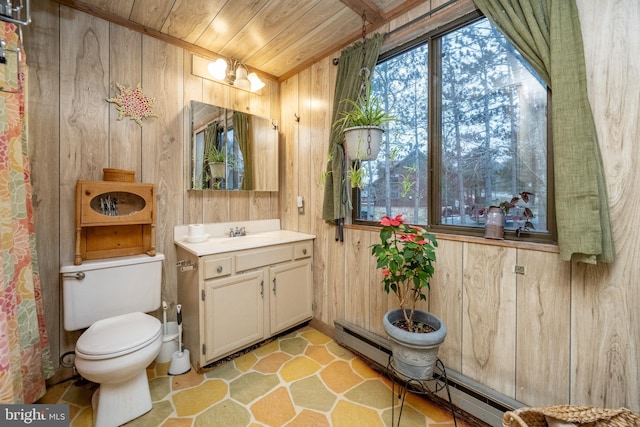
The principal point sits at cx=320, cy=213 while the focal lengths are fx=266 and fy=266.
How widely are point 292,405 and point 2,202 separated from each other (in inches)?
66.3

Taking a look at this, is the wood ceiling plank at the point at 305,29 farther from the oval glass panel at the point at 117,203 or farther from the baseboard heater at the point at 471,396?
the baseboard heater at the point at 471,396

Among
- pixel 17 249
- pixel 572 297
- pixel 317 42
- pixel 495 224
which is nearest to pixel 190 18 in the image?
pixel 317 42

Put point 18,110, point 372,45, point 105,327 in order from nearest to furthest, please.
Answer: point 18,110
point 105,327
point 372,45


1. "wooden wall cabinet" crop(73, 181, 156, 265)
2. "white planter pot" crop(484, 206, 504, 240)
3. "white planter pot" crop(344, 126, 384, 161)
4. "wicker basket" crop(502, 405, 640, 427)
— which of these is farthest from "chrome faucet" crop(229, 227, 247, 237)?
"wicker basket" crop(502, 405, 640, 427)

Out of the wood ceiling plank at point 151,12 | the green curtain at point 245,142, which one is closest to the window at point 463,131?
the green curtain at point 245,142

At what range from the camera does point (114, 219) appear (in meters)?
1.75

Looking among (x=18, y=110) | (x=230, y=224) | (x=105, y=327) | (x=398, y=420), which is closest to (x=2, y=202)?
(x=18, y=110)

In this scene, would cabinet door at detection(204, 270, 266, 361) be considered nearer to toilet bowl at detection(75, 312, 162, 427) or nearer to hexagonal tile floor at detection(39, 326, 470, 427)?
hexagonal tile floor at detection(39, 326, 470, 427)

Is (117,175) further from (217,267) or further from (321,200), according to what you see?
(321,200)

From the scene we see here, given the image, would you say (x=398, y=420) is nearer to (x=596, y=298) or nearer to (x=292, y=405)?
(x=292, y=405)

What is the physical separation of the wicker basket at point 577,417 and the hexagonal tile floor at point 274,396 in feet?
1.45

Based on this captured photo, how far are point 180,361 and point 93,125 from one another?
1708 mm

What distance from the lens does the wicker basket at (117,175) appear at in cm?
177

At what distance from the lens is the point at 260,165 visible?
2.56 m
